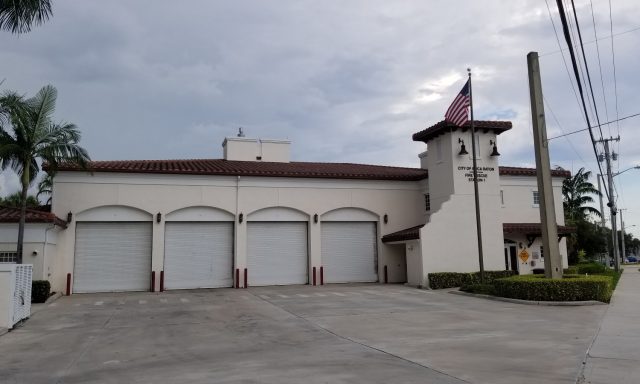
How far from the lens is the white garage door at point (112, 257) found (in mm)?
24688

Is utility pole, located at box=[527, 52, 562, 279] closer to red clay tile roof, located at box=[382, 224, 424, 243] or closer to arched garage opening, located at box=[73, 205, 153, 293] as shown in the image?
red clay tile roof, located at box=[382, 224, 424, 243]

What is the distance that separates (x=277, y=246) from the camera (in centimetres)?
2762

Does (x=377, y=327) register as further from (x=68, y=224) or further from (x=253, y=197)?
(x=68, y=224)

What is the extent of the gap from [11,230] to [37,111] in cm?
505

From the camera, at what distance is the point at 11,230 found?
21.3m

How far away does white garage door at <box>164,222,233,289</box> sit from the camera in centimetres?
2588

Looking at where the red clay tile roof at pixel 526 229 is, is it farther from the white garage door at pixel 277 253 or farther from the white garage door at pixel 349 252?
the white garage door at pixel 277 253

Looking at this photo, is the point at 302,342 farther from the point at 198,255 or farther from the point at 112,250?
the point at 112,250

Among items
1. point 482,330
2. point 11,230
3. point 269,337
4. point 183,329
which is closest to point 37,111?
point 11,230

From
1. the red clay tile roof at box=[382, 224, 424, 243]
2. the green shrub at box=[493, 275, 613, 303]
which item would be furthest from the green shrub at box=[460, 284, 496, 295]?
the red clay tile roof at box=[382, 224, 424, 243]

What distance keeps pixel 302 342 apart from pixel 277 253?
16467 millimetres

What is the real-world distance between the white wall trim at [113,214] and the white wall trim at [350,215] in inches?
370

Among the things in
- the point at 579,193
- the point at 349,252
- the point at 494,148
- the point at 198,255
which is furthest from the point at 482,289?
the point at 579,193

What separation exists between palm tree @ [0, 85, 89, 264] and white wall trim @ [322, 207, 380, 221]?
12.7 meters
